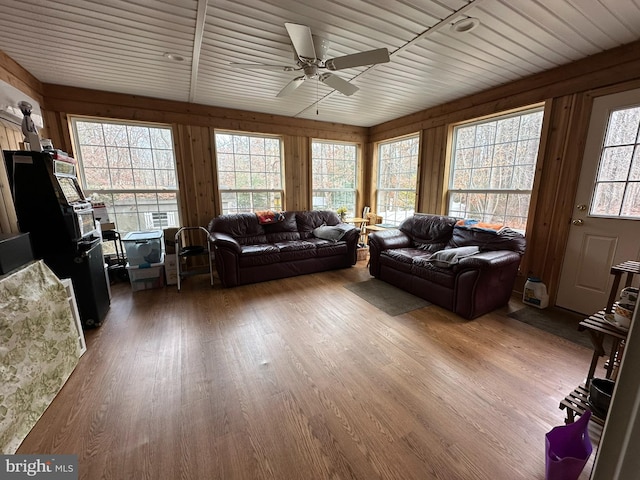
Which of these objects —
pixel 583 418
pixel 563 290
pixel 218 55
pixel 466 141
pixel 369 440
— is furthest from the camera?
pixel 466 141

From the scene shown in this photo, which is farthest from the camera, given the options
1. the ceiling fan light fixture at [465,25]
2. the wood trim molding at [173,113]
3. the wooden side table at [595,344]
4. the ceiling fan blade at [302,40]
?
the wood trim molding at [173,113]

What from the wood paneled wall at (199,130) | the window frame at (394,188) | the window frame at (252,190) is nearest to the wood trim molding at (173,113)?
the wood paneled wall at (199,130)

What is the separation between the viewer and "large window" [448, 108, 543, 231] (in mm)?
3119

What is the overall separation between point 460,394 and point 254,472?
51.0 inches

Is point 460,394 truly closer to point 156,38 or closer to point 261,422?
point 261,422

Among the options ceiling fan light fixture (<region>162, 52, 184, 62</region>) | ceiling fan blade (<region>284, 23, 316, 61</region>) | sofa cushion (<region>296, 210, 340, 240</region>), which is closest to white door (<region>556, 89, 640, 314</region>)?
ceiling fan blade (<region>284, 23, 316, 61</region>)

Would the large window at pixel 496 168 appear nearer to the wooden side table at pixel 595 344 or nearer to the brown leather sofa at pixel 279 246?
the brown leather sofa at pixel 279 246

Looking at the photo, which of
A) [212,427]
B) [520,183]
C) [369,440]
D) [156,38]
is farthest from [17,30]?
[520,183]

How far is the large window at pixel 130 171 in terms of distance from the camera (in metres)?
3.55

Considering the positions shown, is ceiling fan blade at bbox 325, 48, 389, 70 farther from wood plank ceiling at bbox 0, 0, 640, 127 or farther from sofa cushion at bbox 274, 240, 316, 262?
sofa cushion at bbox 274, 240, 316, 262

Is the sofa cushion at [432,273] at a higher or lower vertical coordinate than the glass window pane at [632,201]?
lower

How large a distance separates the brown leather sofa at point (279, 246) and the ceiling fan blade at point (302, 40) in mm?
2243

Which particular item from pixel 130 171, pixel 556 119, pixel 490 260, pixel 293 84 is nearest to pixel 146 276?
pixel 130 171

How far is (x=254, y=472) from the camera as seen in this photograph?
48.9 inches
